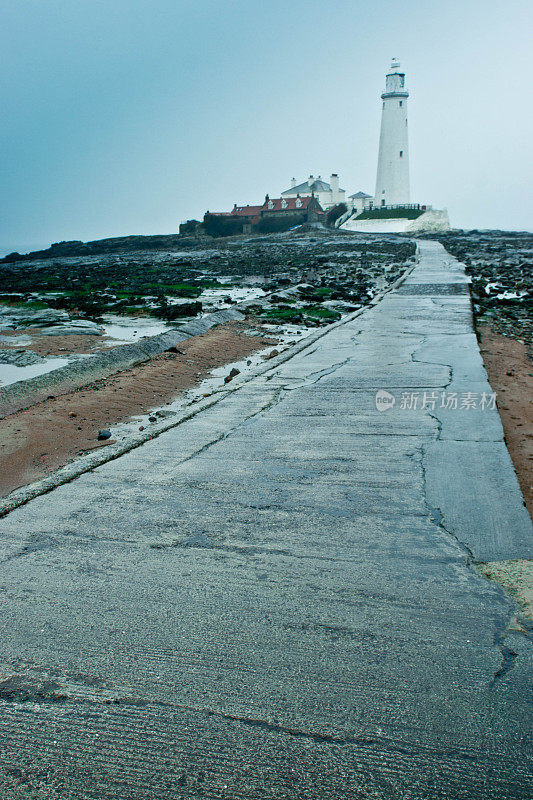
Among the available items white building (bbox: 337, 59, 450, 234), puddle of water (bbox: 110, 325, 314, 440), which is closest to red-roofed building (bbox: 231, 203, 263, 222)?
white building (bbox: 337, 59, 450, 234)

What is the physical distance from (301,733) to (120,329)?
9.60 m

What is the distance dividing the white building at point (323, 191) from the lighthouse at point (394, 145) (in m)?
13.9

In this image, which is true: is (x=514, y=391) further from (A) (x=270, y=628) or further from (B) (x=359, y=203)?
(B) (x=359, y=203)

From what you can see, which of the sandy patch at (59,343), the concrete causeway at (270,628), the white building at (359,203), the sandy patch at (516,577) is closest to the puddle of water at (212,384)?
the concrete causeway at (270,628)

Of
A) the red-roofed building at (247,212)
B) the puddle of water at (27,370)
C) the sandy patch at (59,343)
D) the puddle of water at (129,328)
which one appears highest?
the red-roofed building at (247,212)

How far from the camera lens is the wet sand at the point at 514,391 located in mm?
3854

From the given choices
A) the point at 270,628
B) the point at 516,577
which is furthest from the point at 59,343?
the point at 516,577

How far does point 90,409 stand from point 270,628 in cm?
405

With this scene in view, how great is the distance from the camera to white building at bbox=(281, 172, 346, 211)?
80.1 metres

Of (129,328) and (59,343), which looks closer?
(59,343)

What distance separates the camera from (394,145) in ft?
210

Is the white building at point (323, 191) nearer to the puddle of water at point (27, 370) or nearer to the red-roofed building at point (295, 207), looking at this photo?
the red-roofed building at point (295, 207)

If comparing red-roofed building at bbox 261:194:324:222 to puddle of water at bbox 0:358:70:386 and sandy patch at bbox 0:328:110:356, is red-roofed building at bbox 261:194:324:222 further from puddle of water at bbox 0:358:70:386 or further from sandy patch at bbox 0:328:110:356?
puddle of water at bbox 0:358:70:386

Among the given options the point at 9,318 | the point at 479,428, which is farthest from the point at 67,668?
the point at 9,318
